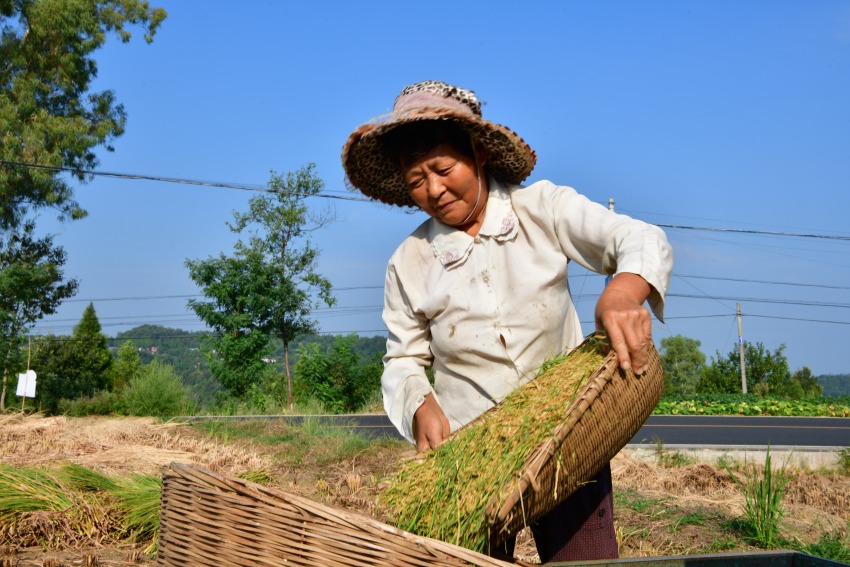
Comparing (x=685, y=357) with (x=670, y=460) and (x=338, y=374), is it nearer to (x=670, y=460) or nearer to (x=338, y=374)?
(x=338, y=374)

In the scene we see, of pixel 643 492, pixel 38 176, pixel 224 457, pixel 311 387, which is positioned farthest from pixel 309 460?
pixel 38 176

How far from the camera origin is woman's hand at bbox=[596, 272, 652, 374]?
1669 millimetres

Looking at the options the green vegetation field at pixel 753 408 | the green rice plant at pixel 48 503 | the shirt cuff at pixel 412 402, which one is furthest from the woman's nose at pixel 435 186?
the green vegetation field at pixel 753 408

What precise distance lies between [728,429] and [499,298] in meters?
13.9

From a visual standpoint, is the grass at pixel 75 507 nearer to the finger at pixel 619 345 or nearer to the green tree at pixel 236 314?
the finger at pixel 619 345

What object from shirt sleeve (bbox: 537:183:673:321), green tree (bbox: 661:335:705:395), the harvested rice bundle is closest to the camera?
the harvested rice bundle

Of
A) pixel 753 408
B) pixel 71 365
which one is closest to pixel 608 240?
pixel 753 408

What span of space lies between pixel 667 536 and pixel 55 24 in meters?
19.2

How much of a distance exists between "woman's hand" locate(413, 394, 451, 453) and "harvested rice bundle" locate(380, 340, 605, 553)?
0.09 metres

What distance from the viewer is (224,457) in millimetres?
A: 6250

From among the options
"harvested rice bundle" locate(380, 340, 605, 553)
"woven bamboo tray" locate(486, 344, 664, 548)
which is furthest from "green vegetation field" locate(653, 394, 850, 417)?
"woven bamboo tray" locate(486, 344, 664, 548)

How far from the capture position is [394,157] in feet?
8.19

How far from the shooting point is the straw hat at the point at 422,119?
221 centimetres

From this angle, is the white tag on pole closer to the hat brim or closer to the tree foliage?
the hat brim
